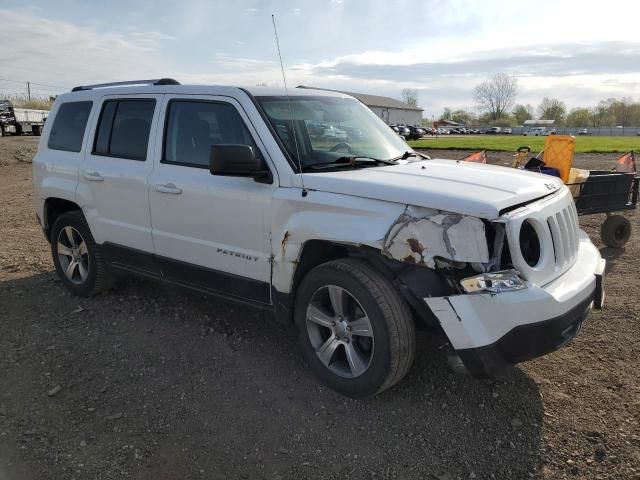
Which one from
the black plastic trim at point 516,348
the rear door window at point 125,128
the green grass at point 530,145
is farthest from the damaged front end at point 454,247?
the green grass at point 530,145

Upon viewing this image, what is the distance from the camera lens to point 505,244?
300 cm

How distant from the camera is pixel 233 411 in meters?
3.43

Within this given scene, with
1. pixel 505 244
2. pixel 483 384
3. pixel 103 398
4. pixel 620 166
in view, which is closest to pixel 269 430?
pixel 103 398

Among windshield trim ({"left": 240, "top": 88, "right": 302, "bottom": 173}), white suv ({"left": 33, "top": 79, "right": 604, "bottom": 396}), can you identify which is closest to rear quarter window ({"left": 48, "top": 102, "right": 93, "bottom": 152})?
white suv ({"left": 33, "top": 79, "right": 604, "bottom": 396})

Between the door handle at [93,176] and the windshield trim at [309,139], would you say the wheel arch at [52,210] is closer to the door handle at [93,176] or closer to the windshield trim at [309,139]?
the door handle at [93,176]

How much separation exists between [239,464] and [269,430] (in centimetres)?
33

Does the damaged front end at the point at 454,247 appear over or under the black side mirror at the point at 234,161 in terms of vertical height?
under

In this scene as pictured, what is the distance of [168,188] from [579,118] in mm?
128373

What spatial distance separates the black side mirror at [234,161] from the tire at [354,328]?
2.61 feet

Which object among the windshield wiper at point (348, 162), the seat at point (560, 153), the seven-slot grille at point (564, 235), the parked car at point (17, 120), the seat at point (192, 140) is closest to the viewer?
the seven-slot grille at point (564, 235)

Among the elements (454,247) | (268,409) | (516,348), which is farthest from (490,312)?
(268,409)

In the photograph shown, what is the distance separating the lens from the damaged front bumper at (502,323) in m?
2.88

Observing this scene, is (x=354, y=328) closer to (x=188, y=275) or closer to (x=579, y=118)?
(x=188, y=275)

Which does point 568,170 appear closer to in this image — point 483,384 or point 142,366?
point 483,384
